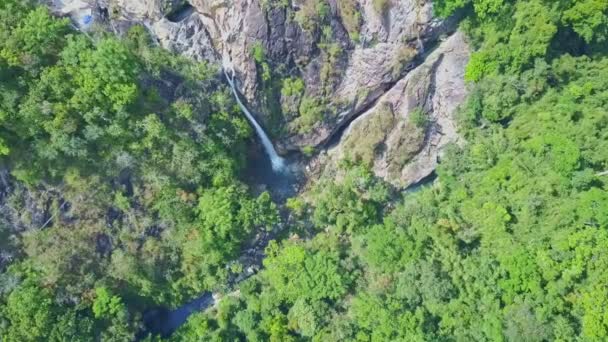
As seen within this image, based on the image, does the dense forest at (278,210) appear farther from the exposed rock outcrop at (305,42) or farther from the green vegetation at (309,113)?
the green vegetation at (309,113)

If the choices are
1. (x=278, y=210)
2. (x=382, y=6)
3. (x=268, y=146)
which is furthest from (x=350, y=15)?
(x=278, y=210)

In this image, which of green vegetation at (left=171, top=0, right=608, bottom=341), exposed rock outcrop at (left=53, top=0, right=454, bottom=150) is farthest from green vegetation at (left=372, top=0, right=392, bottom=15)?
green vegetation at (left=171, top=0, right=608, bottom=341)

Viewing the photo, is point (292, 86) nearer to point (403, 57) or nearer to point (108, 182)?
point (403, 57)

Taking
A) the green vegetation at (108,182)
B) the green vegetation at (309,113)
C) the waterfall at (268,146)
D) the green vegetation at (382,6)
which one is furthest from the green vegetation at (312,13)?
the waterfall at (268,146)

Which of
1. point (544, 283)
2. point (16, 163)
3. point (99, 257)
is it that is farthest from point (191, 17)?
point (544, 283)

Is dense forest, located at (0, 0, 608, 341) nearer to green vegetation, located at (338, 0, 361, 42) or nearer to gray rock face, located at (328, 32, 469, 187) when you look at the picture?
gray rock face, located at (328, 32, 469, 187)

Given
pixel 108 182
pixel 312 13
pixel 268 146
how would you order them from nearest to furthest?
pixel 108 182
pixel 312 13
pixel 268 146

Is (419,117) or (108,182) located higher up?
(108,182)
